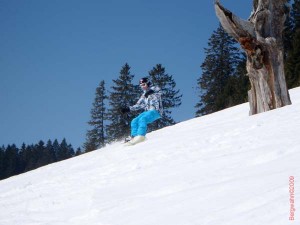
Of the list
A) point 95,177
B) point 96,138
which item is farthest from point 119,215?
point 96,138

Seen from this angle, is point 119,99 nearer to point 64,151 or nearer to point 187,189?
point 187,189

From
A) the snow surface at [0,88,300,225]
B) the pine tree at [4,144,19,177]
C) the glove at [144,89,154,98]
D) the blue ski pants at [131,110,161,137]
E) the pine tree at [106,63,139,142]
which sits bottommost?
the snow surface at [0,88,300,225]

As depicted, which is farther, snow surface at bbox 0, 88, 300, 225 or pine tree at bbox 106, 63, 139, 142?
pine tree at bbox 106, 63, 139, 142

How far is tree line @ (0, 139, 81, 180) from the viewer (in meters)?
95.7

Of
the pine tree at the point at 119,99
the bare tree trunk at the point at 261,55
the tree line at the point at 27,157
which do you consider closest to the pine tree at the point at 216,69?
the pine tree at the point at 119,99

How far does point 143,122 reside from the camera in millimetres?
9609

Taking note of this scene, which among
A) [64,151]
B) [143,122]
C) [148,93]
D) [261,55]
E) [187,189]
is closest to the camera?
[187,189]

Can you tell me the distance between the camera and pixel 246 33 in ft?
30.5

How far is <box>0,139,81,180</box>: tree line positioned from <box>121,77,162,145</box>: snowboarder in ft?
290

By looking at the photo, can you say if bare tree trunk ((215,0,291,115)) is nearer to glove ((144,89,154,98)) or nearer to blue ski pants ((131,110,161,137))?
glove ((144,89,154,98))

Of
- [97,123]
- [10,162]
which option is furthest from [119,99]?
[10,162]

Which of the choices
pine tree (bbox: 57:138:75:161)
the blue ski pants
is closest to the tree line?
pine tree (bbox: 57:138:75:161)

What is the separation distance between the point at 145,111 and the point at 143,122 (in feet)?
1.40

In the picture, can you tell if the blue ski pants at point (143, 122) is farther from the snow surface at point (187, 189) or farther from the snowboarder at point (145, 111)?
the snow surface at point (187, 189)
